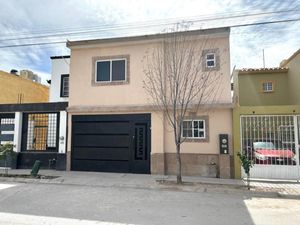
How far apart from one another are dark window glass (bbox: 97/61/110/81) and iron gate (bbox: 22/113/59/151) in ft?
9.91

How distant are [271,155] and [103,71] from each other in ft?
27.8

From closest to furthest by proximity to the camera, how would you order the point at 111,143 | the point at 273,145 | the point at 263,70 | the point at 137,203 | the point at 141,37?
the point at 137,203, the point at 273,145, the point at 141,37, the point at 111,143, the point at 263,70

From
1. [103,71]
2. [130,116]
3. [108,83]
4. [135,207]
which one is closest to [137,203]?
[135,207]

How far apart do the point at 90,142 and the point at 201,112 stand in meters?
5.50

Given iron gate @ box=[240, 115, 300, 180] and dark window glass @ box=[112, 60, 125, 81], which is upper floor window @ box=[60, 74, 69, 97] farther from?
iron gate @ box=[240, 115, 300, 180]

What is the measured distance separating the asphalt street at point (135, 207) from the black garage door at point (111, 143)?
3.26 m

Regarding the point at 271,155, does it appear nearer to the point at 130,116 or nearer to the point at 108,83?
the point at 130,116

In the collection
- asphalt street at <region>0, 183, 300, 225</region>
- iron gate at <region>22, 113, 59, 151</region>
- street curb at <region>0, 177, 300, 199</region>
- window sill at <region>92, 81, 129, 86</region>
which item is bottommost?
asphalt street at <region>0, 183, 300, 225</region>

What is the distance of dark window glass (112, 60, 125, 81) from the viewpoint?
13.3m

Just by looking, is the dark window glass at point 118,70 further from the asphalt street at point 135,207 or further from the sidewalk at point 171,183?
the asphalt street at point 135,207

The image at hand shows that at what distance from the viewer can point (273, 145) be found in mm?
11367

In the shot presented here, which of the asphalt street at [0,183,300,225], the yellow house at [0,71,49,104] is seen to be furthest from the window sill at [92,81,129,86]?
the yellow house at [0,71,49,104]

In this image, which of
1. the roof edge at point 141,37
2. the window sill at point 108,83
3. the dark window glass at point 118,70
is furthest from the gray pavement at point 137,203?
the roof edge at point 141,37

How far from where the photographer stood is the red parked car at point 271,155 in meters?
11.3
